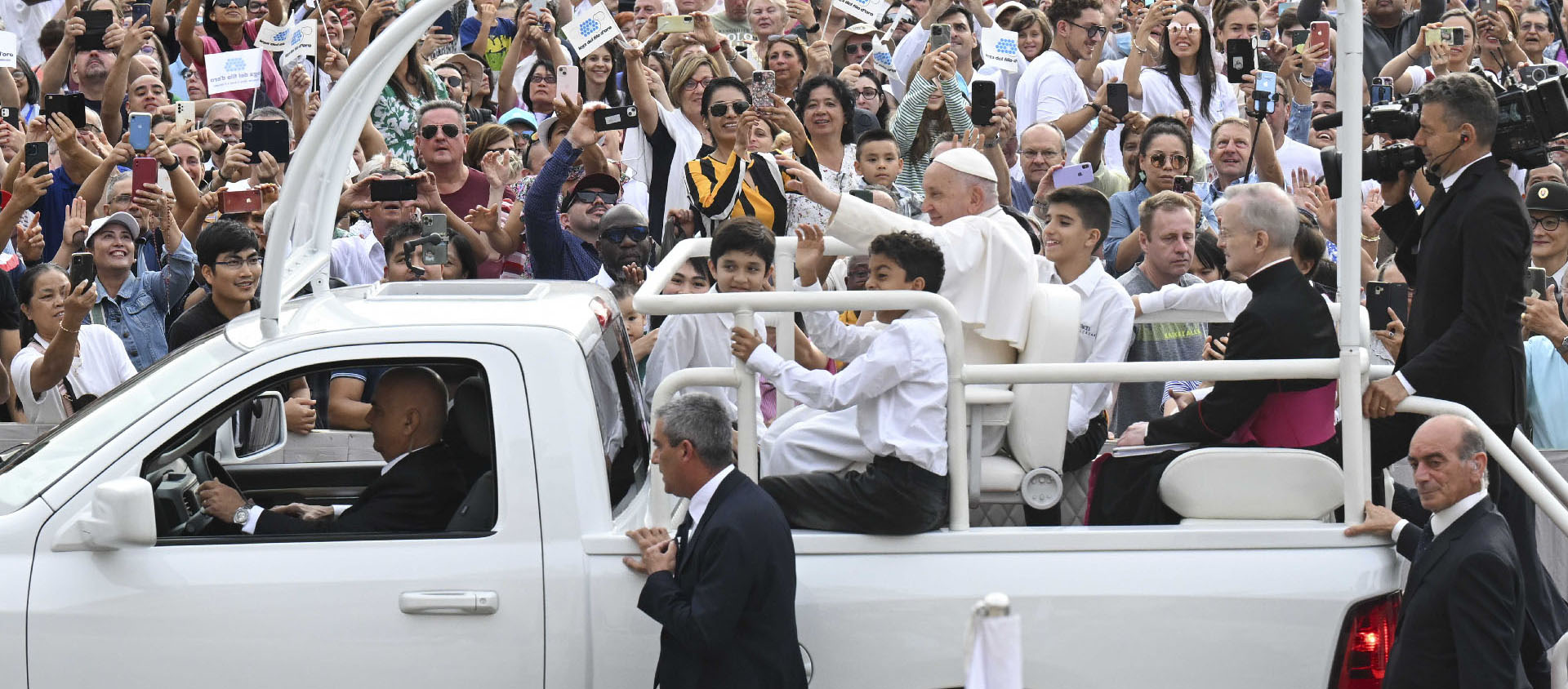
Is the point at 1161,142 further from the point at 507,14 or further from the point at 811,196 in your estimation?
the point at 507,14

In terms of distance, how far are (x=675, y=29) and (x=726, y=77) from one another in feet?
5.46

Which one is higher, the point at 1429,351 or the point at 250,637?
the point at 1429,351

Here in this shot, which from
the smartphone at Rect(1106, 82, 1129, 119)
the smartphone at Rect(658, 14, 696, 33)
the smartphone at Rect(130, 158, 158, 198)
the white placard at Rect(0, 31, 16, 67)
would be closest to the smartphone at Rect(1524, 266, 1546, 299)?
the smartphone at Rect(1106, 82, 1129, 119)

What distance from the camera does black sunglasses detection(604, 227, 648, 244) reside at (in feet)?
27.0

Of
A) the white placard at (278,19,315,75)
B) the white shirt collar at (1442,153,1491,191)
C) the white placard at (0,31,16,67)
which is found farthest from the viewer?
the white placard at (0,31,16,67)

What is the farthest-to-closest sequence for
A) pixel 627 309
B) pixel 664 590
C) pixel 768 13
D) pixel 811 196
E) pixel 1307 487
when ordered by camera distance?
pixel 768 13
pixel 627 309
pixel 811 196
pixel 1307 487
pixel 664 590

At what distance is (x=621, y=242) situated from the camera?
8203 mm

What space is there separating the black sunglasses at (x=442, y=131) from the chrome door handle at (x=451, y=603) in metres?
5.41

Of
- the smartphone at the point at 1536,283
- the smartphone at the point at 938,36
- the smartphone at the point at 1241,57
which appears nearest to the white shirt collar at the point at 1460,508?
the smartphone at the point at 1536,283

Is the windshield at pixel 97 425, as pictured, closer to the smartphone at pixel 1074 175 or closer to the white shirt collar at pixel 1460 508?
the white shirt collar at pixel 1460 508

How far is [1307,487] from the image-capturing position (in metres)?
4.75

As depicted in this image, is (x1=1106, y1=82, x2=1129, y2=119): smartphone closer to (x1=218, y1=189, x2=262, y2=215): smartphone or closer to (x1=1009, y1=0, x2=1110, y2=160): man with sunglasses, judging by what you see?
(x1=1009, y1=0, x2=1110, y2=160): man with sunglasses

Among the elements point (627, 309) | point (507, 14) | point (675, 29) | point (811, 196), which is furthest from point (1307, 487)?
point (507, 14)

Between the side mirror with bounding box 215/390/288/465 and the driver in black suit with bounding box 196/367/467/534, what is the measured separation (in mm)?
652
